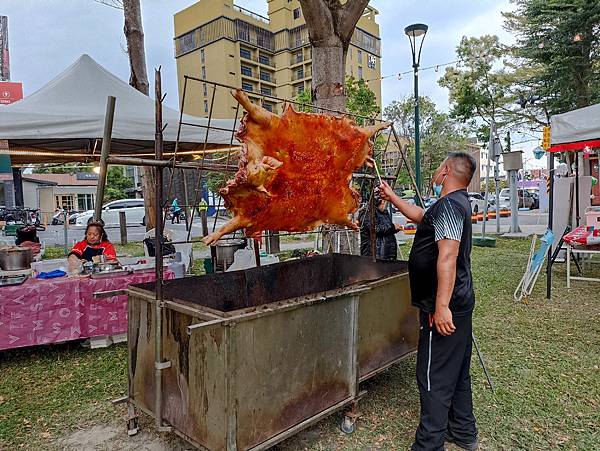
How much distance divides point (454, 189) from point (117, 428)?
9.59 ft

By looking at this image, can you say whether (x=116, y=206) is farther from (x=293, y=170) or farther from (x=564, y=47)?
(x=293, y=170)

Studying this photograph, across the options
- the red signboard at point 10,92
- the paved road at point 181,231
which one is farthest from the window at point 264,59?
the red signboard at point 10,92

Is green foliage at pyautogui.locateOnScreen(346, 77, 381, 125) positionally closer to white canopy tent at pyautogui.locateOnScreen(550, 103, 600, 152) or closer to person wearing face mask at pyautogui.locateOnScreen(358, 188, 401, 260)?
white canopy tent at pyautogui.locateOnScreen(550, 103, 600, 152)

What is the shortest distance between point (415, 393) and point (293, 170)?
7.23 ft

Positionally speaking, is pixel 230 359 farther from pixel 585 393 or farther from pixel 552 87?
pixel 552 87

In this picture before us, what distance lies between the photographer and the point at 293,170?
2.70 m

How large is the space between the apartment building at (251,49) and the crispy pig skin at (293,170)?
42.2 m

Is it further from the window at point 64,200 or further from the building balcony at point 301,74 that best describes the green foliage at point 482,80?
the window at point 64,200

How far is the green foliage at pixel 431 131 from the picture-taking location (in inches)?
1199

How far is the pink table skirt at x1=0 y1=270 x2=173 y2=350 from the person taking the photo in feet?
13.0

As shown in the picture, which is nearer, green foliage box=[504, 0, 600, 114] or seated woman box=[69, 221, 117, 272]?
seated woman box=[69, 221, 117, 272]

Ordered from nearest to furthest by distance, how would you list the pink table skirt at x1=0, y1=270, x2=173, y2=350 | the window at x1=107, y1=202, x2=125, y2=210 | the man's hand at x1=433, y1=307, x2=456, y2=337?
the man's hand at x1=433, y1=307, x2=456, y2=337 → the pink table skirt at x1=0, y1=270, x2=173, y2=350 → the window at x1=107, y1=202, x2=125, y2=210

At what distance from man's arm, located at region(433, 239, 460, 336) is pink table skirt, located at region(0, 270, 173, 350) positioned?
3248 millimetres

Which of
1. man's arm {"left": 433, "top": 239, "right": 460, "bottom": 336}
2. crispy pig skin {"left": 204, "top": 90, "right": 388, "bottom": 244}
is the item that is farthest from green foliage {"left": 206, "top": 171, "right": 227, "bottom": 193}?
man's arm {"left": 433, "top": 239, "right": 460, "bottom": 336}
